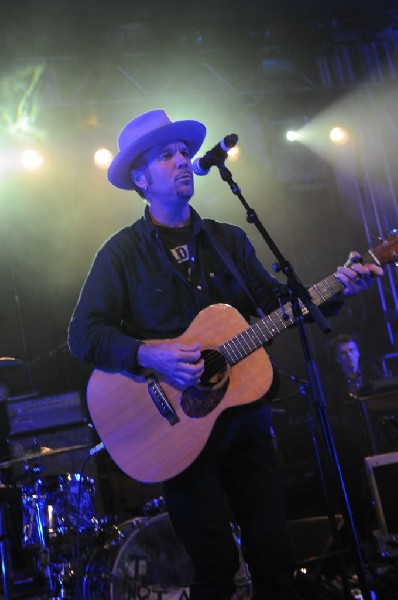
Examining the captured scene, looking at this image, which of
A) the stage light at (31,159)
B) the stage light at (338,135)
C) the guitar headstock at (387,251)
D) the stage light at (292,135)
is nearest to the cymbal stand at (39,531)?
the guitar headstock at (387,251)

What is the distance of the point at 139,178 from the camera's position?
386cm

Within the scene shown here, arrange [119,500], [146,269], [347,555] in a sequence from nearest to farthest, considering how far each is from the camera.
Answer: [146,269], [347,555], [119,500]

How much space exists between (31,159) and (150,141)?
21.5 ft

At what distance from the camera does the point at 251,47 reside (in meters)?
10.8

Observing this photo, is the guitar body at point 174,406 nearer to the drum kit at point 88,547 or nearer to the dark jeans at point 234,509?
the dark jeans at point 234,509

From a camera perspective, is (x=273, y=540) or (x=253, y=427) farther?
(x=253, y=427)

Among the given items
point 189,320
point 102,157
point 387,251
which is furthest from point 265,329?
point 102,157

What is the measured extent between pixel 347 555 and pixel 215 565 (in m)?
3.84

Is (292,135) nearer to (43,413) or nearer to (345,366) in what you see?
(345,366)

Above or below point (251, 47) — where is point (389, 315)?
below

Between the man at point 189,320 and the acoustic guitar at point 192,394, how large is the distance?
0.26 ft

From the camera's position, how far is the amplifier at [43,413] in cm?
714

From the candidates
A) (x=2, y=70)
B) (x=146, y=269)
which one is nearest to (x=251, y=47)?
(x=2, y=70)

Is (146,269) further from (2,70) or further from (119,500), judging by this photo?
(2,70)
